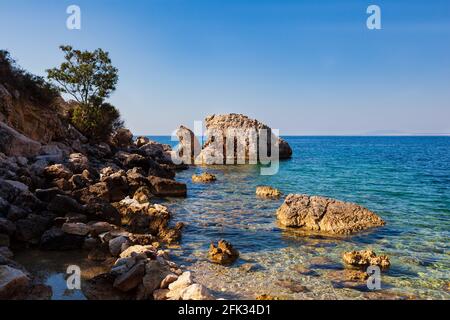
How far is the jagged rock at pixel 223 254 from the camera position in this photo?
14.7 metres

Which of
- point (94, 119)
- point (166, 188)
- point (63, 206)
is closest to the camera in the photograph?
point (63, 206)

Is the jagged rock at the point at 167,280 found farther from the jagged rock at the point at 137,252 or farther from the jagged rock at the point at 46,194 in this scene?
the jagged rock at the point at 46,194

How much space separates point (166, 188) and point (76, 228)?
1425cm

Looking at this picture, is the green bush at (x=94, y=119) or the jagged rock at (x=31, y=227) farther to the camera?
the green bush at (x=94, y=119)

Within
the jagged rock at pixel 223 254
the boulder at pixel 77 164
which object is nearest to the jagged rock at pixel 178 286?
the jagged rock at pixel 223 254

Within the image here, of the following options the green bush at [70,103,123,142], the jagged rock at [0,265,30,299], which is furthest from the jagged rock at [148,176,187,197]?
the green bush at [70,103,123,142]

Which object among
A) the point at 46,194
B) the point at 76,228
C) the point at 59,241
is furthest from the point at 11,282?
the point at 46,194

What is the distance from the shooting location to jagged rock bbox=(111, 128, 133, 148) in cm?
5739

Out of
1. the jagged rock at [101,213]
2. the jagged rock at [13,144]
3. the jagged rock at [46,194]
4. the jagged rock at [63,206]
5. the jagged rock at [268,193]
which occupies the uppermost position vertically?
the jagged rock at [13,144]

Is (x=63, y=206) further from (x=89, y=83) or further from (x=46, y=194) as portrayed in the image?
(x=89, y=83)

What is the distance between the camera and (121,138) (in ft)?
191

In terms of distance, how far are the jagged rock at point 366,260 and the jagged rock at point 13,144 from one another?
81.5 feet

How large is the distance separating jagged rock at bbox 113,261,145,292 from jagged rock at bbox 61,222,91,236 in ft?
17.3
